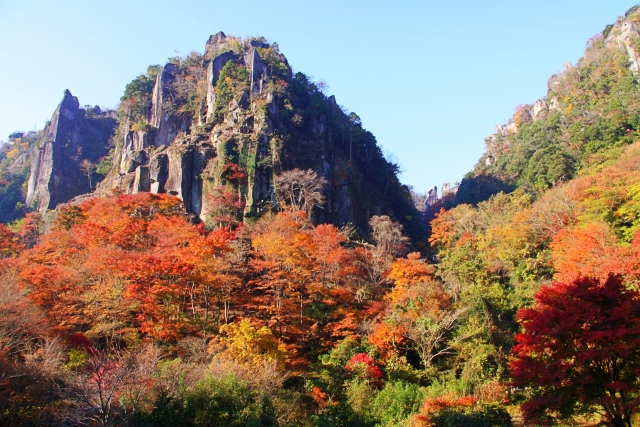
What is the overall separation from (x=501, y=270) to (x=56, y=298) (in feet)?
80.4

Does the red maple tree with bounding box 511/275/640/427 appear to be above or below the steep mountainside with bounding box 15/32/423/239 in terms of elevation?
below

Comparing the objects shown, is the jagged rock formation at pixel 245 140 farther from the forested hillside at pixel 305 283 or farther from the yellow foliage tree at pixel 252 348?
the yellow foliage tree at pixel 252 348

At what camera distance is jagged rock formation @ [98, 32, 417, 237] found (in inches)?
1570

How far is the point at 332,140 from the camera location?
155 feet

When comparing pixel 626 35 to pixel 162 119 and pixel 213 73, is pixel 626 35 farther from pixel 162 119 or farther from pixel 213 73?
pixel 162 119

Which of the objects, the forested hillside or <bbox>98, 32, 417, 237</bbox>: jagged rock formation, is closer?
the forested hillside

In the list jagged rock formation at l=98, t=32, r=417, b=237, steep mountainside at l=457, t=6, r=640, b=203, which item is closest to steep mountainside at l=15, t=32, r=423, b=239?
jagged rock formation at l=98, t=32, r=417, b=237

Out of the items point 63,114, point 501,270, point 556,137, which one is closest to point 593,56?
point 556,137

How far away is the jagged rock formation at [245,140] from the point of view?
39.9 m

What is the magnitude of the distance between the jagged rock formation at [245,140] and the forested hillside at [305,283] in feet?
0.78

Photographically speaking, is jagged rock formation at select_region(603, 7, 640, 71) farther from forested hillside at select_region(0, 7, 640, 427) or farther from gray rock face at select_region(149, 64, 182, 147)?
gray rock face at select_region(149, 64, 182, 147)

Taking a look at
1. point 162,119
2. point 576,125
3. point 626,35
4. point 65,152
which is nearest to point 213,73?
point 162,119

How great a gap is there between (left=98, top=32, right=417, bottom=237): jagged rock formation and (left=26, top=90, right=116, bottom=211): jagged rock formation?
21.6ft

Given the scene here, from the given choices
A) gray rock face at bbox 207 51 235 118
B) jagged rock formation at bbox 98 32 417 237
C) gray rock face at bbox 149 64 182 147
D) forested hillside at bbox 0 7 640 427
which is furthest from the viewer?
gray rock face at bbox 149 64 182 147
